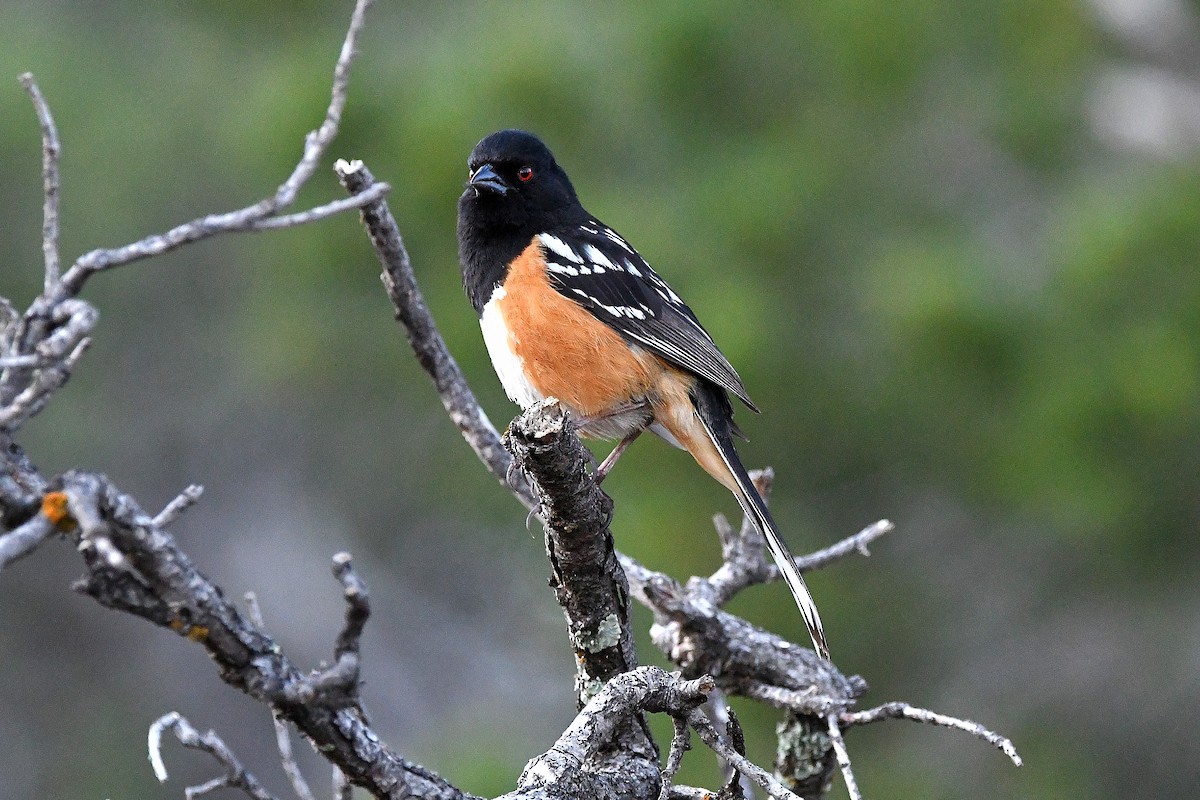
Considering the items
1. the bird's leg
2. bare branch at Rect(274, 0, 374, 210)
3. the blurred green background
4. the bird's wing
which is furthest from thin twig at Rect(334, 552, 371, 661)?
the blurred green background

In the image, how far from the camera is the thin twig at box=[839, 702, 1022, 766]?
2029 millimetres

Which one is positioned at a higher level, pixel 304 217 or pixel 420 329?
pixel 420 329

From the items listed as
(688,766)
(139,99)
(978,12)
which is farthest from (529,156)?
(139,99)

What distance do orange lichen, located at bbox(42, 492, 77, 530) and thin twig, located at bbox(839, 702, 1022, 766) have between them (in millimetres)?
1343

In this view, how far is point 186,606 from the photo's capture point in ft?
5.10


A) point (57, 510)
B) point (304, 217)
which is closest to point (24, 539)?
point (57, 510)

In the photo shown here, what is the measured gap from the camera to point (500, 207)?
12.7 feet

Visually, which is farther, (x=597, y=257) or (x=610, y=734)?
(x=597, y=257)

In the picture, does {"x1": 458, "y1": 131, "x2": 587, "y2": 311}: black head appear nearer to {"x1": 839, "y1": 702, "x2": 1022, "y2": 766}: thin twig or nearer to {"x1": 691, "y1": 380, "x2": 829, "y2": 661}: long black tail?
{"x1": 691, "y1": 380, "x2": 829, "y2": 661}: long black tail

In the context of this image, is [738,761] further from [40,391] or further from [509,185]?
[509,185]

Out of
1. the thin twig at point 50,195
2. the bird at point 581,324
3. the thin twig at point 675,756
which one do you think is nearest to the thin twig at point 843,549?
the bird at point 581,324

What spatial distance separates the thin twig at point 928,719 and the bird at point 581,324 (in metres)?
1.01

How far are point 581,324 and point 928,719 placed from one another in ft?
5.60

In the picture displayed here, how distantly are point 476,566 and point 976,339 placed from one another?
15.4 feet
